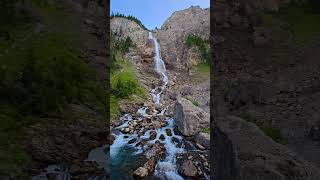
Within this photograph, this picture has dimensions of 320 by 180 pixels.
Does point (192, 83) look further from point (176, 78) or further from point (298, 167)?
point (298, 167)

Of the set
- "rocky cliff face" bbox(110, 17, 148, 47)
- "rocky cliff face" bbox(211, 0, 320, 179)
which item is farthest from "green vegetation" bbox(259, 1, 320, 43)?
"rocky cliff face" bbox(110, 17, 148, 47)

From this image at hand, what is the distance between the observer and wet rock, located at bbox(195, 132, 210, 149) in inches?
829

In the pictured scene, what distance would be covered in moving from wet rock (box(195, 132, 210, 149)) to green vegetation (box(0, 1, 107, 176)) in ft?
21.7

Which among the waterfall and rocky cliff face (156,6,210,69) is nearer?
the waterfall

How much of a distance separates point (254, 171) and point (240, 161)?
27.8 inches

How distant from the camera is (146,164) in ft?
58.0

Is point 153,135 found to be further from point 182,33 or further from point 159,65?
point 182,33

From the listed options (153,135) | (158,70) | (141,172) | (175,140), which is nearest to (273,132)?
(141,172)

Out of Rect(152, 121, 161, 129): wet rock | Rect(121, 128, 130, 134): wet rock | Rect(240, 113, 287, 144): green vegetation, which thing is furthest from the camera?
Rect(152, 121, 161, 129): wet rock

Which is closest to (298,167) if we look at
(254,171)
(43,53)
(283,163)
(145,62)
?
(283,163)

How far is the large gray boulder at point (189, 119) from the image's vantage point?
22641 mm

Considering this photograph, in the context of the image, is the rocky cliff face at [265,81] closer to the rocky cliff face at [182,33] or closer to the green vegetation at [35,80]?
the green vegetation at [35,80]

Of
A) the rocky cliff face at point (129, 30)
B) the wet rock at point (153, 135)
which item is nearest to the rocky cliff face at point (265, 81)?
the wet rock at point (153, 135)

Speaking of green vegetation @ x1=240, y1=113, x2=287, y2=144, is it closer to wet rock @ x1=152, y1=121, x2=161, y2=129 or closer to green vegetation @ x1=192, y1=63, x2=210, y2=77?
wet rock @ x1=152, y1=121, x2=161, y2=129
